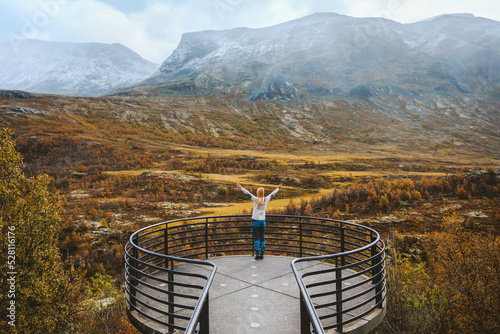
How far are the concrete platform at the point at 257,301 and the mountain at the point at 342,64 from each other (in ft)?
414

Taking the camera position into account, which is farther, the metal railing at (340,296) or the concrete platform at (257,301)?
the concrete platform at (257,301)

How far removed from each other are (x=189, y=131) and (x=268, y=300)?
82470 millimetres

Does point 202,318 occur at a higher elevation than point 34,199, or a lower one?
higher

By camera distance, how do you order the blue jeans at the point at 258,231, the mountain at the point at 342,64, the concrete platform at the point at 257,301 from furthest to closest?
the mountain at the point at 342,64
the blue jeans at the point at 258,231
the concrete platform at the point at 257,301

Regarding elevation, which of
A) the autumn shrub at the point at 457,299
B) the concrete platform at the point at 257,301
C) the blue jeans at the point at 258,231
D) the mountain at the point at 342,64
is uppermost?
the mountain at the point at 342,64

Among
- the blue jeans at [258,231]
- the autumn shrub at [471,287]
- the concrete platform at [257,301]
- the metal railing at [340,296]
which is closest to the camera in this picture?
the metal railing at [340,296]

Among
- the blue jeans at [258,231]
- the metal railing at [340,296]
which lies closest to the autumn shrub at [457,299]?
the blue jeans at [258,231]

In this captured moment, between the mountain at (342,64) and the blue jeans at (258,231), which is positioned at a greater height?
the mountain at (342,64)

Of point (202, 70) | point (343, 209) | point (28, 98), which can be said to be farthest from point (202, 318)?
point (202, 70)

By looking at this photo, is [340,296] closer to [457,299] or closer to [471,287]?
[471,287]

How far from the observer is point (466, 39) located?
180500 millimetres

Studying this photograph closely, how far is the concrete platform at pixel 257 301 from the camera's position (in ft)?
16.3

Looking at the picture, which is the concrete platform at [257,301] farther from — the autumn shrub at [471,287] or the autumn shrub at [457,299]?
the autumn shrub at [471,287]

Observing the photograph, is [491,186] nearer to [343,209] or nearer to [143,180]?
[343,209]
